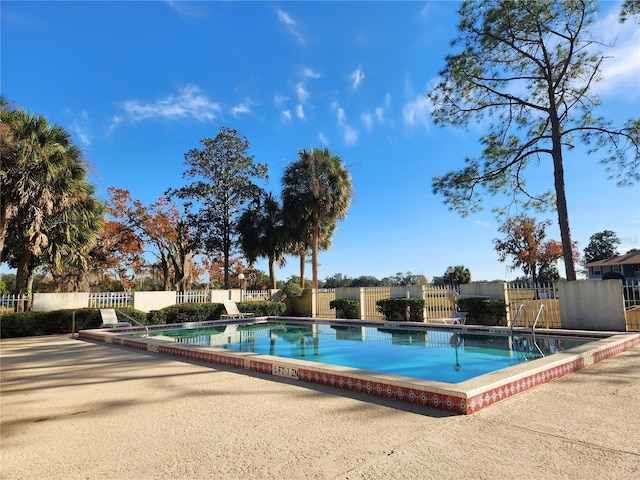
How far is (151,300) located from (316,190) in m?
9.66

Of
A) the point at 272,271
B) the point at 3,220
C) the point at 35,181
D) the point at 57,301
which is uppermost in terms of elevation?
the point at 35,181

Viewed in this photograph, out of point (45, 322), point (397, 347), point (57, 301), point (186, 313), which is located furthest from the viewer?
point (186, 313)

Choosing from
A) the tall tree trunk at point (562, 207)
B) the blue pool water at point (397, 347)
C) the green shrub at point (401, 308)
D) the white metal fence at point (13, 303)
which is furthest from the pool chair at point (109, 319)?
the tall tree trunk at point (562, 207)

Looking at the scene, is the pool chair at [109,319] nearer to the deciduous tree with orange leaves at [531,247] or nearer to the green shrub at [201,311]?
the green shrub at [201,311]

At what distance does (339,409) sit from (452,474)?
5.14 ft

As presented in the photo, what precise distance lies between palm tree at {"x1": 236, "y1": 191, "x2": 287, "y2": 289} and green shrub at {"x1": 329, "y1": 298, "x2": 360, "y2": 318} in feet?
21.5

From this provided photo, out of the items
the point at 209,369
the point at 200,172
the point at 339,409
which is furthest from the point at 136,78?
the point at 339,409

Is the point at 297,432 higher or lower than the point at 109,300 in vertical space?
lower

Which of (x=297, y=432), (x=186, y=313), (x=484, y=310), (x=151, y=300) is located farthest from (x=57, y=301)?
(x=484, y=310)

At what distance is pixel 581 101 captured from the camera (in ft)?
38.6

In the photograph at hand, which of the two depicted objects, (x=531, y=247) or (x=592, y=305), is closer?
(x=592, y=305)

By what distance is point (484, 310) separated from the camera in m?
11.7

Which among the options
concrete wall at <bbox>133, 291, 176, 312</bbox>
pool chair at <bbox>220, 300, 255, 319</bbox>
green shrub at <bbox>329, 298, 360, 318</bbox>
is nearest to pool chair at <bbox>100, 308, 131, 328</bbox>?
concrete wall at <bbox>133, 291, 176, 312</bbox>

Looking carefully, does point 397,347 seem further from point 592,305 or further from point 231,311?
point 231,311
